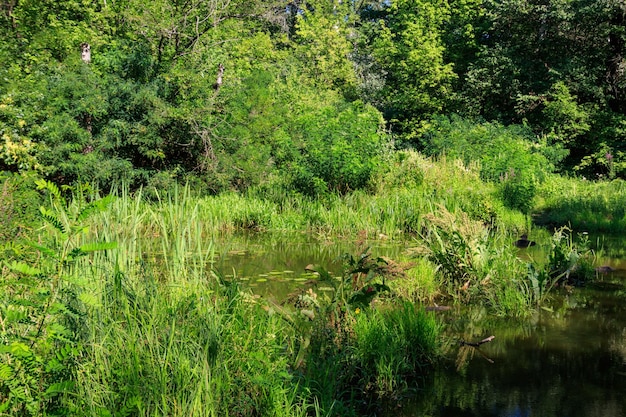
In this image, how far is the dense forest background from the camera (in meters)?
12.7

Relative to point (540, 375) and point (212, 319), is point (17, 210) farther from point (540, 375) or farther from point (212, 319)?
point (540, 375)

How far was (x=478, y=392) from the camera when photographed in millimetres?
4660

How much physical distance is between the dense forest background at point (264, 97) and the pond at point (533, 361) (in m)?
6.03

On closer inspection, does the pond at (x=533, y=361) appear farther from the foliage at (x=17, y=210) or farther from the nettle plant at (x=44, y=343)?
the nettle plant at (x=44, y=343)

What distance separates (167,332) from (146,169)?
1077cm

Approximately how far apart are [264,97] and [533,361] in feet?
38.1

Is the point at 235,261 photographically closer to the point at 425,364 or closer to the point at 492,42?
the point at 425,364

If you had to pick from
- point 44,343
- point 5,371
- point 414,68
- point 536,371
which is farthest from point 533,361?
point 414,68

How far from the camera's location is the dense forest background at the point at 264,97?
41.5 ft

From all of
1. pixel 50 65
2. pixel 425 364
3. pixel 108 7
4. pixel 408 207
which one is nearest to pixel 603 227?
pixel 408 207

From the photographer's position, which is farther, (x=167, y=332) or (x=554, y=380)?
(x=554, y=380)

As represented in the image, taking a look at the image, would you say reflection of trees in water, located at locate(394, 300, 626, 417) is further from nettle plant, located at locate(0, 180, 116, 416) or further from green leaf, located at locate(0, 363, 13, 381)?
green leaf, located at locate(0, 363, 13, 381)

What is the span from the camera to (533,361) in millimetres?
5309

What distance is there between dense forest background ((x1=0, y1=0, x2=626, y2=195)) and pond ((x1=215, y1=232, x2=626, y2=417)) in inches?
238
